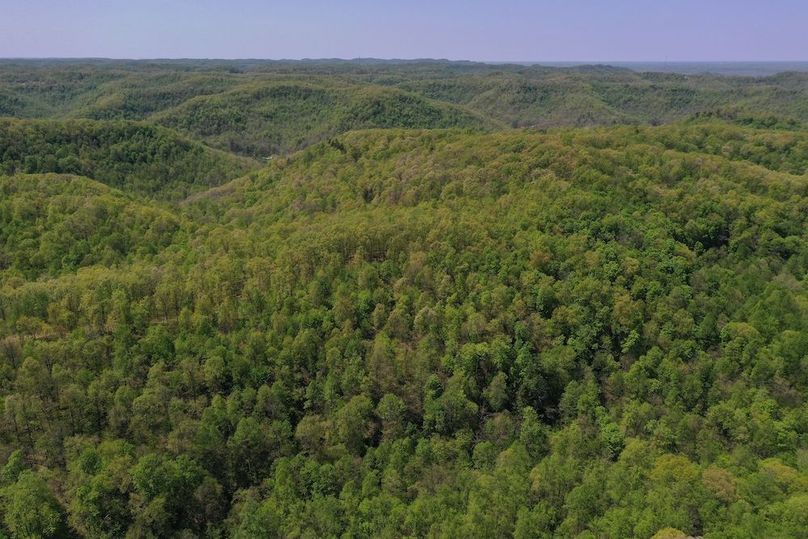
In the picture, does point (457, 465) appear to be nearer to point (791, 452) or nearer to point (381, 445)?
point (381, 445)

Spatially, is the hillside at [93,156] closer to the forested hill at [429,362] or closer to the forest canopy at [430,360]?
the forest canopy at [430,360]

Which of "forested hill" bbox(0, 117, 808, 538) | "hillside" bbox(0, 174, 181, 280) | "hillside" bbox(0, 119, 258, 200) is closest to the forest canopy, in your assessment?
"forested hill" bbox(0, 117, 808, 538)

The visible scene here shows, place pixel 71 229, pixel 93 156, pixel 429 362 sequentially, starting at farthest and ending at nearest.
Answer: pixel 93 156, pixel 71 229, pixel 429 362

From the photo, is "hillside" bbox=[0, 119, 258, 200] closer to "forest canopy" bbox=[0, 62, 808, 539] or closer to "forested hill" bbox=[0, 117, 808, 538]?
"forest canopy" bbox=[0, 62, 808, 539]

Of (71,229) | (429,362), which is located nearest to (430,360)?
(429,362)

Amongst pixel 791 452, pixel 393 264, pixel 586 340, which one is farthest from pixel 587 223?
pixel 791 452

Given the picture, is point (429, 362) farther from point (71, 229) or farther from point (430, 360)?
point (71, 229)
